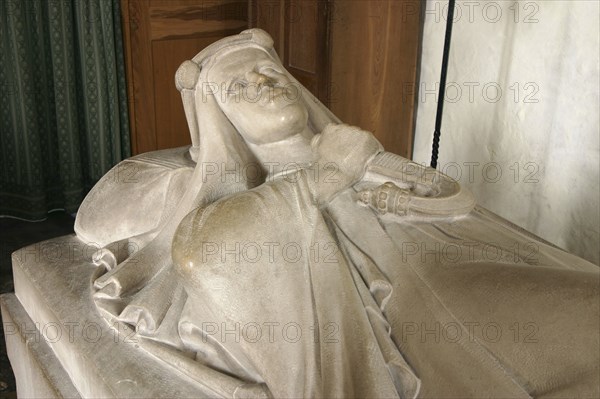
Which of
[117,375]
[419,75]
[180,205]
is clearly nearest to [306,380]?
[117,375]

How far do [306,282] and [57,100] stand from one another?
2.34 meters

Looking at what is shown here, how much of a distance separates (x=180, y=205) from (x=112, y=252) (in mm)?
223

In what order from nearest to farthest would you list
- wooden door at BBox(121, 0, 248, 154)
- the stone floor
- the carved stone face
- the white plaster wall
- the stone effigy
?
the stone effigy → the carved stone face → the white plaster wall → the stone floor → wooden door at BBox(121, 0, 248, 154)

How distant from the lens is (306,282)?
142cm

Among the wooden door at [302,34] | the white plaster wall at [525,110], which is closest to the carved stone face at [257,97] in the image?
the white plaster wall at [525,110]

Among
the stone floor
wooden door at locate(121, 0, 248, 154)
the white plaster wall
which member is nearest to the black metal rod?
the white plaster wall

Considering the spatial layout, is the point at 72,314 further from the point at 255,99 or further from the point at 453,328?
the point at 453,328

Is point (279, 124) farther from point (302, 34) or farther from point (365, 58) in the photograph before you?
point (302, 34)

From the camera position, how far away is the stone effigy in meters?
1.34

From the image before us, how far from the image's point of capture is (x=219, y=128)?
1.61 m

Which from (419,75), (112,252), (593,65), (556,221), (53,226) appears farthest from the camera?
(53,226)

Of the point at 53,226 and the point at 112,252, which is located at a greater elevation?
the point at 112,252

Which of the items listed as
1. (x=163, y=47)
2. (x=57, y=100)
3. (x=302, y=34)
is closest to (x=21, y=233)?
(x=57, y=100)

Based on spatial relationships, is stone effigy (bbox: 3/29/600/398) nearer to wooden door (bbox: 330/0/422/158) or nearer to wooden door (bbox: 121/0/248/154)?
wooden door (bbox: 330/0/422/158)
